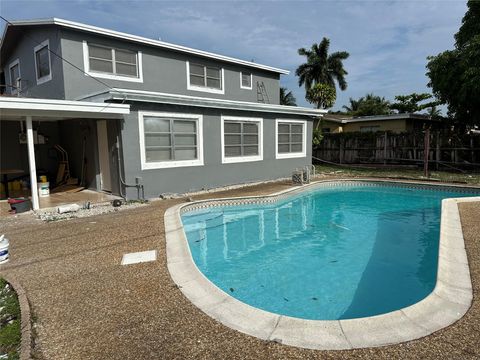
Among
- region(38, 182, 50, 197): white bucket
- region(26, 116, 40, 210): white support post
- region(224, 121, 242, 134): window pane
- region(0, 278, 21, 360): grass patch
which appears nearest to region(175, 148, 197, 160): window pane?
region(224, 121, 242, 134): window pane

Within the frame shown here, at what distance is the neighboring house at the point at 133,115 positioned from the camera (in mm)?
9961

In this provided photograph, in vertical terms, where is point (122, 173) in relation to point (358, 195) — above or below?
above

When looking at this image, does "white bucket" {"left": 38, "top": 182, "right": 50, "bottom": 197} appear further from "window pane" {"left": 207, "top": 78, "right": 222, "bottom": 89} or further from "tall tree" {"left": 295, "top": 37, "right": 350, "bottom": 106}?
"tall tree" {"left": 295, "top": 37, "right": 350, "bottom": 106}

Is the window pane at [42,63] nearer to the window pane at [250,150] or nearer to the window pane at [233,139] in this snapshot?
the window pane at [233,139]

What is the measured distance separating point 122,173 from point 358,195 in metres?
9.09

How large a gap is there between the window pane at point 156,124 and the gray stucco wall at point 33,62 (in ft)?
11.2

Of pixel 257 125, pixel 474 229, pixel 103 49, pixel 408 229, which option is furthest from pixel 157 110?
pixel 474 229

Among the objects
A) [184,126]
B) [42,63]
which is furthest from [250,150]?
[42,63]

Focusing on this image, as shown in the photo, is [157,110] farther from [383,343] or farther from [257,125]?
[383,343]

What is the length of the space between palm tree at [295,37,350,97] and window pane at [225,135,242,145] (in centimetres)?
2340

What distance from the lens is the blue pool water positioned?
16.5 ft

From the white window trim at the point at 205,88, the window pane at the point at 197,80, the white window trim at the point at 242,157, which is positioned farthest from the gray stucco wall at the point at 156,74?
the white window trim at the point at 242,157

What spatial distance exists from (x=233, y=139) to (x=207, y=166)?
5.75 feet

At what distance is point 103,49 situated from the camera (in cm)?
1177
